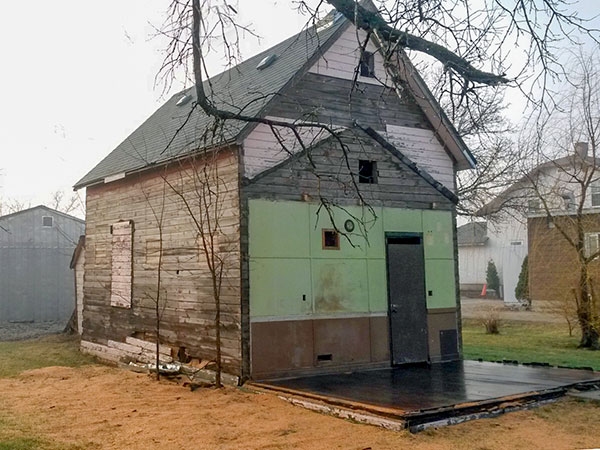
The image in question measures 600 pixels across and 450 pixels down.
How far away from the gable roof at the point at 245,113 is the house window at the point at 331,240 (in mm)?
2522

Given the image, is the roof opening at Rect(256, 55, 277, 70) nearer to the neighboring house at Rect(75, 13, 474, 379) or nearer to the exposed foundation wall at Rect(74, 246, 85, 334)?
the neighboring house at Rect(75, 13, 474, 379)

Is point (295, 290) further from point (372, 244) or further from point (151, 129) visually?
point (151, 129)

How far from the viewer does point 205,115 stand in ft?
45.6

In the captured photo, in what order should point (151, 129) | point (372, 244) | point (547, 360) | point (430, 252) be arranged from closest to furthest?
point (372, 244)
point (430, 252)
point (547, 360)
point (151, 129)

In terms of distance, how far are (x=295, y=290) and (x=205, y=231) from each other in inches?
78.6

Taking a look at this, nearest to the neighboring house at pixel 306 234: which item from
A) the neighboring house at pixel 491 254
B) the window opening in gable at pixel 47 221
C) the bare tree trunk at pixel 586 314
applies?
the bare tree trunk at pixel 586 314

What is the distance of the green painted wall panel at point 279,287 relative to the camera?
11.0 metres

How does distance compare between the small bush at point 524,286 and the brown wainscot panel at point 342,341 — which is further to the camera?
the small bush at point 524,286

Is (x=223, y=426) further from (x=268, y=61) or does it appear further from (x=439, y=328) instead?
(x=268, y=61)

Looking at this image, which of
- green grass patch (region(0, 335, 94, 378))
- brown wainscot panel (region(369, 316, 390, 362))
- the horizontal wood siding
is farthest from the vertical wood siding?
green grass patch (region(0, 335, 94, 378))

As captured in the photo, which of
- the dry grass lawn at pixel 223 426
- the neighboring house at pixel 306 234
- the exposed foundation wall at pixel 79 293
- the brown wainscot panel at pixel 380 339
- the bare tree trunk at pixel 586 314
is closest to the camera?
the dry grass lawn at pixel 223 426

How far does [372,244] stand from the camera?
41.2ft

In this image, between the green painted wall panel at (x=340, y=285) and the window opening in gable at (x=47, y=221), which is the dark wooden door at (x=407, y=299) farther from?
the window opening in gable at (x=47, y=221)

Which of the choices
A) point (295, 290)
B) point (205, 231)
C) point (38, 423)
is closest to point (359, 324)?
point (295, 290)
